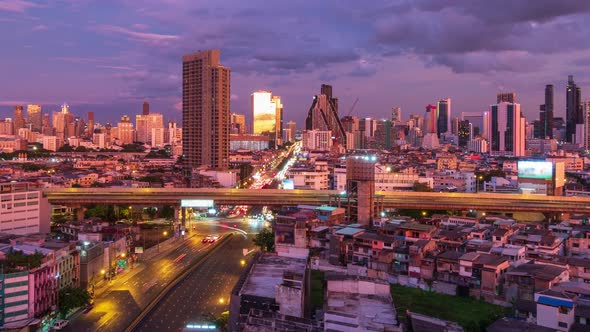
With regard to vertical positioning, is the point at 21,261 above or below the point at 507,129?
below

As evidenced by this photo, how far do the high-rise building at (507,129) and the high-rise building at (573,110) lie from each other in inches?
878

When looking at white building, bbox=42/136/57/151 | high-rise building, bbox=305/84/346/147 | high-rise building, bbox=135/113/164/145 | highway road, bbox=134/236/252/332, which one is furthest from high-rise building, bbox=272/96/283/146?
highway road, bbox=134/236/252/332

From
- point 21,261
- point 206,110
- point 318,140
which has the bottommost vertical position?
point 21,261

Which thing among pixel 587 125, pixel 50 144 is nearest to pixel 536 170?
pixel 587 125

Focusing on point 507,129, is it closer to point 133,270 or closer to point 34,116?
point 133,270

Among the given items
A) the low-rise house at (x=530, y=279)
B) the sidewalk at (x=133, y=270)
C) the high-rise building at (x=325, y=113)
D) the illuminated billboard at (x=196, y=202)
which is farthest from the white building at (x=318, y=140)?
the low-rise house at (x=530, y=279)

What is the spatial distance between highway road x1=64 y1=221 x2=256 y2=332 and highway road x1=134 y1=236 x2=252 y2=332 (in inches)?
22.0

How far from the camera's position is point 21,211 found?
22.1m

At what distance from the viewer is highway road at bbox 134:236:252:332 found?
1316 centimetres

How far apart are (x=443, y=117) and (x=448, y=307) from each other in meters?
109

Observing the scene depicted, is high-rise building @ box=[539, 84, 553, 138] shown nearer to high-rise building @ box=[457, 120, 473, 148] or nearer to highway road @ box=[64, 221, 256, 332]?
high-rise building @ box=[457, 120, 473, 148]

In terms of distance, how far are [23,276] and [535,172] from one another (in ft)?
96.4

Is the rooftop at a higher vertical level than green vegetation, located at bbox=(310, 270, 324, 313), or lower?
higher

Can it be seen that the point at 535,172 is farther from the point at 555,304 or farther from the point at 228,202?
the point at 555,304
